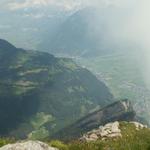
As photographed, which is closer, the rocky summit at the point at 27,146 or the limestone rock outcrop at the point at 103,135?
the rocky summit at the point at 27,146

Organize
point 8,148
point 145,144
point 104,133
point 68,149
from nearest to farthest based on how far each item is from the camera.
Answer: point 8,148
point 68,149
point 145,144
point 104,133

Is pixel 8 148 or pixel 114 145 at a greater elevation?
pixel 8 148

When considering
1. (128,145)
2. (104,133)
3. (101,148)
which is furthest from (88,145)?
(104,133)

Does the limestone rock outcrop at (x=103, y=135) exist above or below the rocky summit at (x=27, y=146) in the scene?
below

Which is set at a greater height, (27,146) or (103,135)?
(27,146)

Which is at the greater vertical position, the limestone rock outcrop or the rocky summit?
the rocky summit

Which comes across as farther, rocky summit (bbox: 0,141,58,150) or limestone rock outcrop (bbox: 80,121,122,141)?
limestone rock outcrop (bbox: 80,121,122,141)

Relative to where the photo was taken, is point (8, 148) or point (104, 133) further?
point (104, 133)

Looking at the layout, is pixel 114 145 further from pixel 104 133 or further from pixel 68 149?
pixel 104 133

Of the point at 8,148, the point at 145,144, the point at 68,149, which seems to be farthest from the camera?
the point at 145,144

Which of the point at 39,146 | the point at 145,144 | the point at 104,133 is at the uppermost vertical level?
the point at 39,146

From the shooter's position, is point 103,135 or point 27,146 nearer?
point 27,146
